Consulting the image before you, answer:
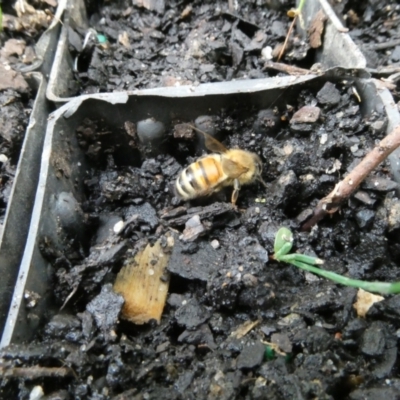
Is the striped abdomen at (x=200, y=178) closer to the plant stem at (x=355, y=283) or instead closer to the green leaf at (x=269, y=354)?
the plant stem at (x=355, y=283)

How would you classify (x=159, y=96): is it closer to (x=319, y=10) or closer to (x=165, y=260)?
(x=165, y=260)

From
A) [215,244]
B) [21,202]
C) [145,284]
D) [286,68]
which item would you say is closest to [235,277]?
[215,244]

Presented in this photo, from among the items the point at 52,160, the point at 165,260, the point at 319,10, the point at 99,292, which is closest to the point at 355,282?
the point at 165,260

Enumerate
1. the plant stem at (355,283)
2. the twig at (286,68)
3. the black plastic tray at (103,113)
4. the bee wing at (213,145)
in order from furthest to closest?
1. the twig at (286,68)
2. the bee wing at (213,145)
3. the black plastic tray at (103,113)
4. the plant stem at (355,283)

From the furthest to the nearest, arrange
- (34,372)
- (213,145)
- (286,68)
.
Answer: (286,68) → (213,145) → (34,372)

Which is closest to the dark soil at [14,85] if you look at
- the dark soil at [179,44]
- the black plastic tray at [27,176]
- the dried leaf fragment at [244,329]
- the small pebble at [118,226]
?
the black plastic tray at [27,176]

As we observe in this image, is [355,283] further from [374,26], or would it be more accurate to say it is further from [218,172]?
[374,26]
